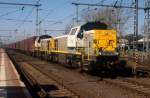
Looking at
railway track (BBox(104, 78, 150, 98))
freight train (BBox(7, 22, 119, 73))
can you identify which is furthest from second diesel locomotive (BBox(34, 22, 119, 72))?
railway track (BBox(104, 78, 150, 98))

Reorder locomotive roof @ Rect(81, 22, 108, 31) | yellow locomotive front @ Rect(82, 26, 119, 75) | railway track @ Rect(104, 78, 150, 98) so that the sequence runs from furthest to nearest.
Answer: locomotive roof @ Rect(81, 22, 108, 31) → yellow locomotive front @ Rect(82, 26, 119, 75) → railway track @ Rect(104, 78, 150, 98)

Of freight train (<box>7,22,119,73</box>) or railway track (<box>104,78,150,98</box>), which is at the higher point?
freight train (<box>7,22,119,73</box>)

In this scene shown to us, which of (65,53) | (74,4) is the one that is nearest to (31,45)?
(74,4)

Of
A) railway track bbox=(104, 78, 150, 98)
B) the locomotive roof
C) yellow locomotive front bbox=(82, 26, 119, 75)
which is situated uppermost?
the locomotive roof

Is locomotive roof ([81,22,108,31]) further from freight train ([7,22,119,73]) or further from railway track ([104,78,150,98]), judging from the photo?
railway track ([104,78,150,98])

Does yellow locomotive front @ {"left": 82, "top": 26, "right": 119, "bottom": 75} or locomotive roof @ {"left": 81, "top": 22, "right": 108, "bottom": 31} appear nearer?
yellow locomotive front @ {"left": 82, "top": 26, "right": 119, "bottom": 75}

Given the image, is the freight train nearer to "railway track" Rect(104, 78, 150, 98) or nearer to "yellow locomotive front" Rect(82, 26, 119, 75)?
"yellow locomotive front" Rect(82, 26, 119, 75)

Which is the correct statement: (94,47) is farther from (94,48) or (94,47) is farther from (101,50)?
(101,50)

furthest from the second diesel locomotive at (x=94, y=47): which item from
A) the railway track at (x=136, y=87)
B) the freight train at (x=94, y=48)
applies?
the railway track at (x=136, y=87)

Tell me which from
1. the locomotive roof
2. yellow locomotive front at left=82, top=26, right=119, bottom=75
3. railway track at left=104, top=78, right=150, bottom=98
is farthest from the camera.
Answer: the locomotive roof

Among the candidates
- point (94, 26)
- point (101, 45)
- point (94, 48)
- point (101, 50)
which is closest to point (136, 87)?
point (101, 50)

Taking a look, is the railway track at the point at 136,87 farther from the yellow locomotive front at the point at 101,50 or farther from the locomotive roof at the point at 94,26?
the locomotive roof at the point at 94,26

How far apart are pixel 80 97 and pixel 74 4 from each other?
936 inches

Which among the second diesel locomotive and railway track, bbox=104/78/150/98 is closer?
railway track, bbox=104/78/150/98
